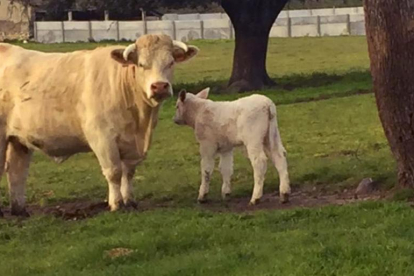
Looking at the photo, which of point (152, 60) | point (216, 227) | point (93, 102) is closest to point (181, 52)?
point (152, 60)

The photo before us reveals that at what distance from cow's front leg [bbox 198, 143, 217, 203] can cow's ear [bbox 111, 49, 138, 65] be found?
5.55 feet

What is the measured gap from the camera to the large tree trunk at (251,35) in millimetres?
31245

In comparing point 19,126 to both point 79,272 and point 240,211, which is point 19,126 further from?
point 79,272

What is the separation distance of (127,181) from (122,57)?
4.63 ft

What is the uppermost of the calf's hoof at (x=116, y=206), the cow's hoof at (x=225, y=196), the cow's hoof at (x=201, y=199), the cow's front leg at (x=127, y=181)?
the cow's front leg at (x=127, y=181)

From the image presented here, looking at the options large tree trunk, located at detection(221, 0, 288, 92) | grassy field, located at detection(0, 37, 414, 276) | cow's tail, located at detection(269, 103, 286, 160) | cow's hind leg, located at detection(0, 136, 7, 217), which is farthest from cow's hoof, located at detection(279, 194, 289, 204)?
large tree trunk, located at detection(221, 0, 288, 92)

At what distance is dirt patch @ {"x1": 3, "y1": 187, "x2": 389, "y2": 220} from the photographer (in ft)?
38.7

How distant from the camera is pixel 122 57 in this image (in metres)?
11.6

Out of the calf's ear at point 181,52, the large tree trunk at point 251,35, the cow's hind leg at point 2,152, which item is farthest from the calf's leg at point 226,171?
the large tree trunk at point 251,35

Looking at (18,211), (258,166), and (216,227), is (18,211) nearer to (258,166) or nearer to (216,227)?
(258,166)

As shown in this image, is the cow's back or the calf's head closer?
the cow's back

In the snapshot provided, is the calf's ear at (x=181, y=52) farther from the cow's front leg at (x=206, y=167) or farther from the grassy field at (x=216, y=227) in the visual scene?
the grassy field at (x=216, y=227)

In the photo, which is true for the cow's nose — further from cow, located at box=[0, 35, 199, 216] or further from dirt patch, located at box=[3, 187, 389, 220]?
dirt patch, located at box=[3, 187, 389, 220]

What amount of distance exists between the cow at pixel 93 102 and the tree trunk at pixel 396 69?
199 cm
